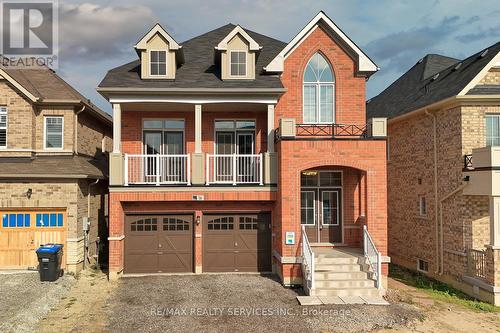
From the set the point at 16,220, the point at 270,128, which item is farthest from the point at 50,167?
the point at 270,128

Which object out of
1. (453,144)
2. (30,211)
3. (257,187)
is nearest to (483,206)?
(453,144)

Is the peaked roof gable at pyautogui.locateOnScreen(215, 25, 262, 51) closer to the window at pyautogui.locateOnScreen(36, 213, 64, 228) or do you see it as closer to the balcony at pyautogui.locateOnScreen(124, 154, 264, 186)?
the balcony at pyautogui.locateOnScreen(124, 154, 264, 186)

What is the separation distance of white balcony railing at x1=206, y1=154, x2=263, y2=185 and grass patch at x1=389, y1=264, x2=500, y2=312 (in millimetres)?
7292

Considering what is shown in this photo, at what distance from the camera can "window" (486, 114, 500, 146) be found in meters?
14.5

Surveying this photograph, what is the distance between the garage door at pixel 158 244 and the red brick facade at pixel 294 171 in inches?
14.4

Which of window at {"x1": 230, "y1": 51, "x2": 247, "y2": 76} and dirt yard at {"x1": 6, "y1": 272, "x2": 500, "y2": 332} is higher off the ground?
window at {"x1": 230, "y1": 51, "x2": 247, "y2": 76}

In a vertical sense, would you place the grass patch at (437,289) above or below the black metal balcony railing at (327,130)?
below

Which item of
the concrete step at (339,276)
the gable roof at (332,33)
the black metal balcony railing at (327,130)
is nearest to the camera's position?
the concrete step at (339,276)

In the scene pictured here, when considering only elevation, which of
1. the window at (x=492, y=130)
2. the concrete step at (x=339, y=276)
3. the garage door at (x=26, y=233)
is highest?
the window at (x=492, y=130)

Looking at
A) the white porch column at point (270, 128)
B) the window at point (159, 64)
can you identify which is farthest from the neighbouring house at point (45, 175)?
the white porch column at point (270, 128)

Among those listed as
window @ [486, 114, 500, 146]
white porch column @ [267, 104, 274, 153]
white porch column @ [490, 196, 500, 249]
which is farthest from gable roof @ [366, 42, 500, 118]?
white porch column @ [267, 104, 274, 153]

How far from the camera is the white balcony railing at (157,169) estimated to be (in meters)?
14.5

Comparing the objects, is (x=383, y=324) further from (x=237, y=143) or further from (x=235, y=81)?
(x=235, y=81)

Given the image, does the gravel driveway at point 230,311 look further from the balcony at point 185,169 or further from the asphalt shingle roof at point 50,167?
the asphalt shingle roof at point 50,167
